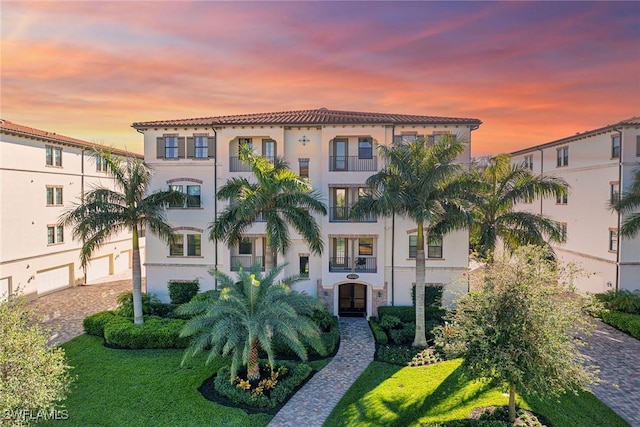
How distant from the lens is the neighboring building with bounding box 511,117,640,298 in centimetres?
2420

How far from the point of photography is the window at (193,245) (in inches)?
1008

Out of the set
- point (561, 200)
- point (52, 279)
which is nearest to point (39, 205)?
point (52, 279)

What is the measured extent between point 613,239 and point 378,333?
59.5ft

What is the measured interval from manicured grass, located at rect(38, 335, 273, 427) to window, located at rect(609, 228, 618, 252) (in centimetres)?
2510

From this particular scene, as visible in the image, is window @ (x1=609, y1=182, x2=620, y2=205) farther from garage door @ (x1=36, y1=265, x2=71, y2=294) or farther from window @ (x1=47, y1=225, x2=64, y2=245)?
garage door @ (x1=36, y1=265, x2=71, y2=294)

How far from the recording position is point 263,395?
558 inches

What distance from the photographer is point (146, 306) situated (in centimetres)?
2302

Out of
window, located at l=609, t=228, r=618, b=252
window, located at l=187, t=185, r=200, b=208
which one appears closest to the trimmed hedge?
window, located at l=609, t=228, r=618, b=252

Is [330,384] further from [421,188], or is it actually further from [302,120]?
[302,120]

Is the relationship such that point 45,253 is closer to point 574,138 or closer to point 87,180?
point 87,180

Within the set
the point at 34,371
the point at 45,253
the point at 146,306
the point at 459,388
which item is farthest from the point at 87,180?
the point at 459,388

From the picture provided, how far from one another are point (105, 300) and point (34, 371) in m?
19.3

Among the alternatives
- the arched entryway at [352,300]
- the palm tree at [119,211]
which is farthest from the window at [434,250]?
the palm tree at [119,211]

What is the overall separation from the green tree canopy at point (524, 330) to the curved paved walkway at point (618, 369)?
1.98 m
